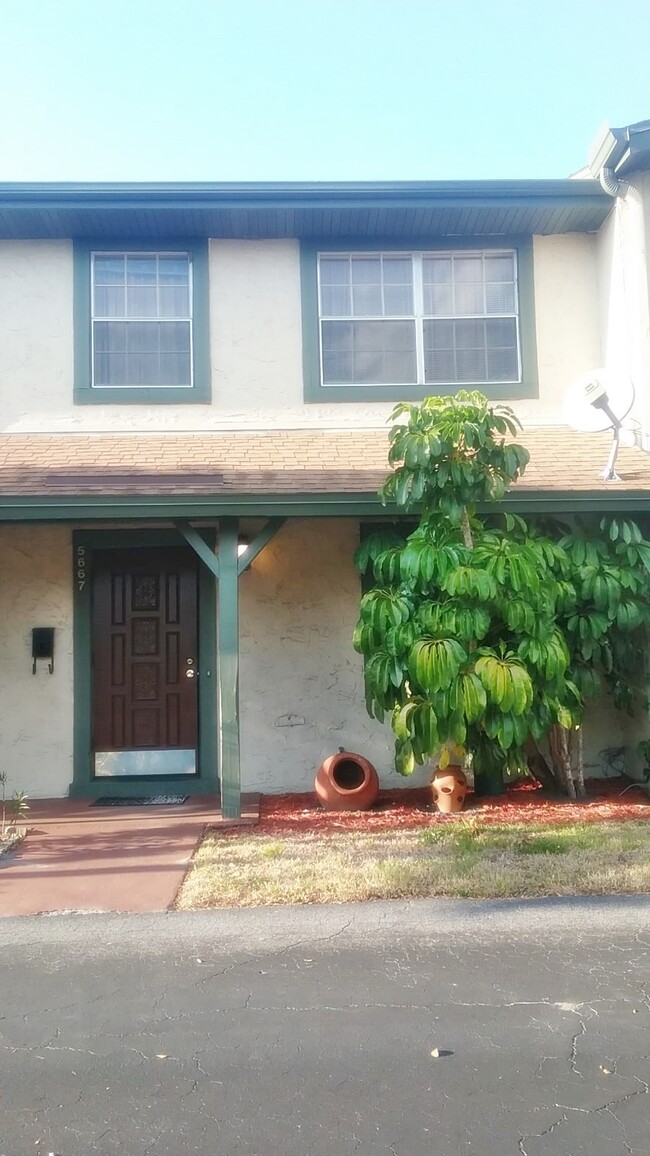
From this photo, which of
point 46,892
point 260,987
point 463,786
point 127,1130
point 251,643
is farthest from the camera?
point 251,643

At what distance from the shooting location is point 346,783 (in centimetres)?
737

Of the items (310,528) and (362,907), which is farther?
(310,528)

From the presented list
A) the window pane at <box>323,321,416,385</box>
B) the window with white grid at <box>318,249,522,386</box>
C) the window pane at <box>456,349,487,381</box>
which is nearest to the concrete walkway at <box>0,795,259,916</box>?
the window pane at <box>323,321,416,385</box>

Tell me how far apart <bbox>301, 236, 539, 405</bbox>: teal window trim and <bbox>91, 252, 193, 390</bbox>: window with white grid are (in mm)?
1166

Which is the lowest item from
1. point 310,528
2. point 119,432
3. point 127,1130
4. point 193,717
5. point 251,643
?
point 127,1130

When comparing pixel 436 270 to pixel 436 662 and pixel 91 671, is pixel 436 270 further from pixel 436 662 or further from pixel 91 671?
pixel 91 671

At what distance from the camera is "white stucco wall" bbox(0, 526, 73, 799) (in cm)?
775

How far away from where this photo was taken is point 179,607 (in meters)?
8.05

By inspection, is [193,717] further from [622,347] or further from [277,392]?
[622,347]

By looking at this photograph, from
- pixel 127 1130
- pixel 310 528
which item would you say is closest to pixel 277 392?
pixel 310 528

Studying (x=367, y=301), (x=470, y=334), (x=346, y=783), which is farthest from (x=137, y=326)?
(x=346, y=783)

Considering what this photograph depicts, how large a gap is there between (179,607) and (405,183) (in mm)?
4514

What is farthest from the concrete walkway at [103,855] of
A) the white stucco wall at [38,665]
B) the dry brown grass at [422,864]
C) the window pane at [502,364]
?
the window pane at [502,364]

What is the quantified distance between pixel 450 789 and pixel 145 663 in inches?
119
